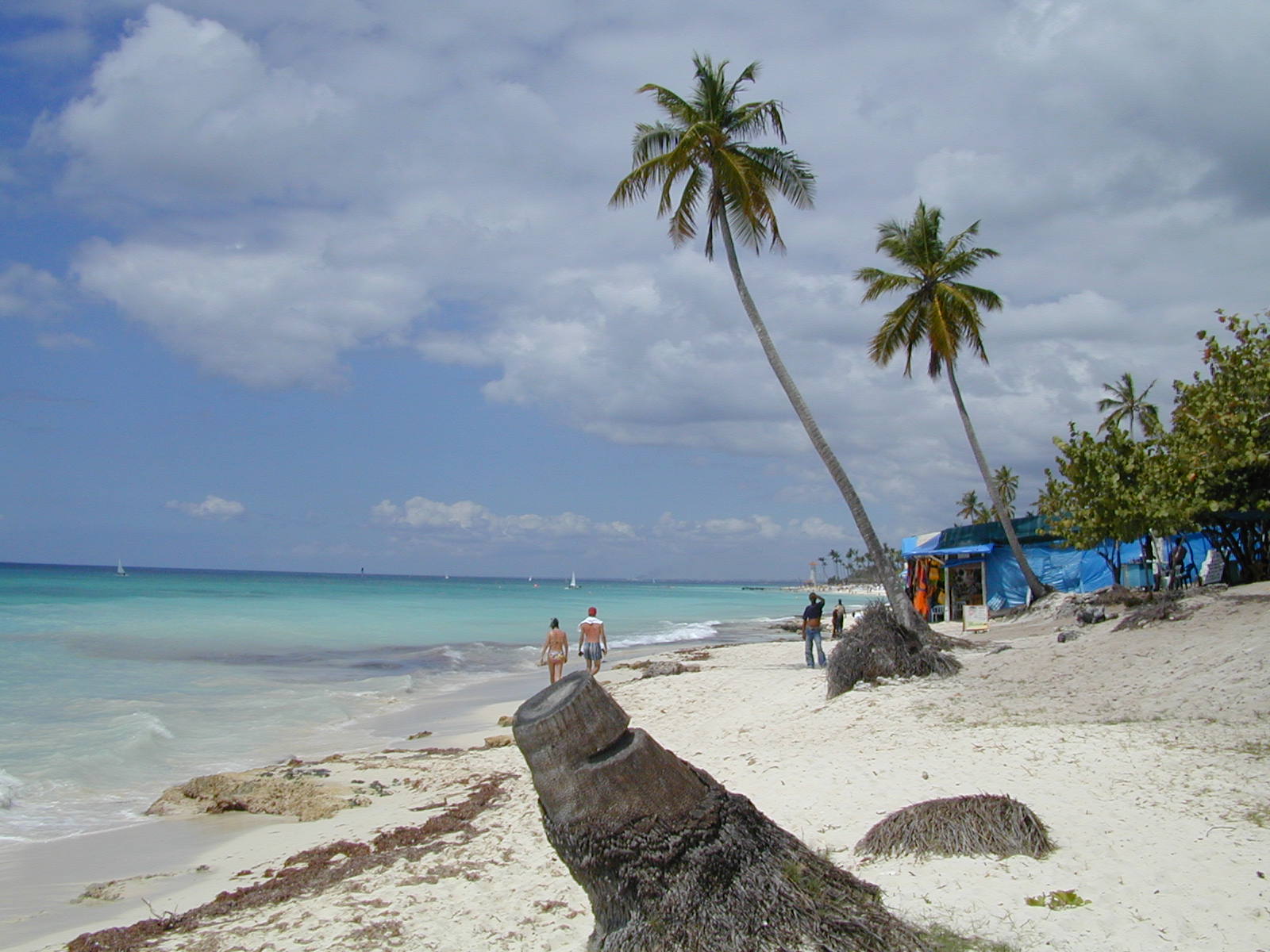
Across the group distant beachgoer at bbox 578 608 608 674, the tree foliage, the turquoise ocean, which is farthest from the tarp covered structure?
distant beachgoer at bbox 578 608 608 674

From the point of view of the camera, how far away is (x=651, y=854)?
3883mm

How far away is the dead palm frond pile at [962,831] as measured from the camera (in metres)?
5.53

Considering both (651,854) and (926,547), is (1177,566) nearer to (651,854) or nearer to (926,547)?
(926,547)

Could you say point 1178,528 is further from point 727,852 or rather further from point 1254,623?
point 727,852

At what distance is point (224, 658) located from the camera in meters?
27.1

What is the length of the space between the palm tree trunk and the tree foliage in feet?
15.8

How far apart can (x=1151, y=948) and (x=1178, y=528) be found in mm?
16606

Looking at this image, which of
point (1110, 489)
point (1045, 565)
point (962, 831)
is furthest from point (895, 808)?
point (1045, 565)

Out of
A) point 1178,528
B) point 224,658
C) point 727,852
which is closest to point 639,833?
point 727,852

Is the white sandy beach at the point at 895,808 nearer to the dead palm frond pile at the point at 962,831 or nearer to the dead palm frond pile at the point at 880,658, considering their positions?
the dead palm frond pile at the point at 962,831

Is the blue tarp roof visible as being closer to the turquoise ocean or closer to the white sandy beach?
the turquoise ocean

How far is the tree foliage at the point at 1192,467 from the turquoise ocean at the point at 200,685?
552 inches

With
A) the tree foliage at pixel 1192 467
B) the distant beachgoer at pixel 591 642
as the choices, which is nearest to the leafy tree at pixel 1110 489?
the tree foliage at pixel 1192 467

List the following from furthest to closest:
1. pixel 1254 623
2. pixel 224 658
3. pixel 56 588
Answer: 1. pixel 56 588
2. pixel 224 658
3. pixel 1254 623
